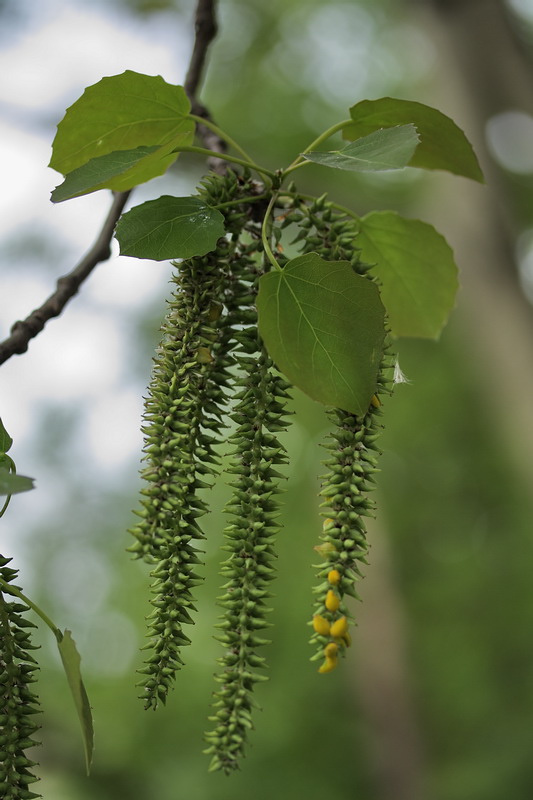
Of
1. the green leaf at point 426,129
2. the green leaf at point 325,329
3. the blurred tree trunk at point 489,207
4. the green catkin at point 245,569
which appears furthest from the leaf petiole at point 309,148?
the blurred tree trunk at point 489,207

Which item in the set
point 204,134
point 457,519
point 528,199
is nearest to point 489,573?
point 457,519

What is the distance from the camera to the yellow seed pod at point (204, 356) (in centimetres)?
66

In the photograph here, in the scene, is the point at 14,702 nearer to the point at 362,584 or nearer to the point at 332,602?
the point at 332,602

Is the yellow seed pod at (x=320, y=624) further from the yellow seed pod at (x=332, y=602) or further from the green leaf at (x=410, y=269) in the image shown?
the green leaf at (x=410, y=269)

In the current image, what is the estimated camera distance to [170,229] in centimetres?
67

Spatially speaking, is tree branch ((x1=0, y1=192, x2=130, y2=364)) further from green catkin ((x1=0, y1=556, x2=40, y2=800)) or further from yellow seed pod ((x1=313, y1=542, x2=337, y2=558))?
yellow seed pod ((x1=313, y1=542, x2=337, y2=558))

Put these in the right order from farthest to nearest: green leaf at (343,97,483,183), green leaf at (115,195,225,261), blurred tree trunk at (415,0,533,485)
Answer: blurred tree trunk at (415,0,533,485)
green leaf at (343,97,483,183)
green leaf at (115,195,225,261)

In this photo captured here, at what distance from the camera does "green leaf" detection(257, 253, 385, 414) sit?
2.08 ft

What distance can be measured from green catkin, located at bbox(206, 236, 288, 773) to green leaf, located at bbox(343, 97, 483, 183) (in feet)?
1.09

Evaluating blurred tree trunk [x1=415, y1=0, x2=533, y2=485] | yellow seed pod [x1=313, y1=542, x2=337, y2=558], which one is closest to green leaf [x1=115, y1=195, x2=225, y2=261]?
yellow seed pod [x1=313, y1=542, x2=337, y2=558]

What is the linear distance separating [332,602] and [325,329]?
22cm

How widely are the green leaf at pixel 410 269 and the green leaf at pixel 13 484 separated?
459 millimetres

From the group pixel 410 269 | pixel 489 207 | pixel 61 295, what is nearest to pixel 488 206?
pixel 489 207

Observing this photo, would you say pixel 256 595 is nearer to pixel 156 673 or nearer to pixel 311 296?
Result: pixel 156 673
